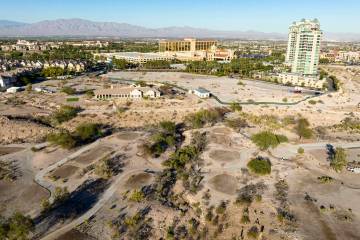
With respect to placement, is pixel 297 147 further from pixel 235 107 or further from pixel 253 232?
pixel 253 232

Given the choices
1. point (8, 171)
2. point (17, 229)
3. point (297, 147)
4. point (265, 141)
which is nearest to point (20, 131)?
point (8, 171)

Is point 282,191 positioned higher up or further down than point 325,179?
further down

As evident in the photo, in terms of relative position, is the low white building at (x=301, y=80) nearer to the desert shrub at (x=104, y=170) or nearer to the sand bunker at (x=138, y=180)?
the sand bunker at (x=138, y=180)

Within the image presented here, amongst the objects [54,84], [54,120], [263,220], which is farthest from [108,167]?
[54,84]

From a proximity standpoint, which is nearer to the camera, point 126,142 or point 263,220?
point 263,220

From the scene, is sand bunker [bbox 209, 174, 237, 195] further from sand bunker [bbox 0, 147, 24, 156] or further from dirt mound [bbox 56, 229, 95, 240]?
sand bunker [bbox 0, 147, 24, 156]

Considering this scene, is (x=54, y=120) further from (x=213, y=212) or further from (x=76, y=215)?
(x=213, y=212)
